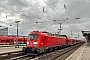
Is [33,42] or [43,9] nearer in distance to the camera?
[33,42]

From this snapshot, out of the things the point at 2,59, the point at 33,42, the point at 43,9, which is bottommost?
the point at 2,59

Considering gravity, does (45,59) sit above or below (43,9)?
below

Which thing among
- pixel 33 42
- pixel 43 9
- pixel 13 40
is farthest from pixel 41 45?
pixel 13 40

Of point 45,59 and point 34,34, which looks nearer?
point 45,59

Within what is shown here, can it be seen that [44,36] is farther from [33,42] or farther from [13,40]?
[13,40]

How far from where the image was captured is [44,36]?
80.0 feet

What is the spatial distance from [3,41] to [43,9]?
134ft

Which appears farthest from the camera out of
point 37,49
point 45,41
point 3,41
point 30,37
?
point 3,41

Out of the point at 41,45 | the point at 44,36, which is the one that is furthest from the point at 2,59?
the point at 44,36

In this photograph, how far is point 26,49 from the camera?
22.6 meters

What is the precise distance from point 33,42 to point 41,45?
4.02ft

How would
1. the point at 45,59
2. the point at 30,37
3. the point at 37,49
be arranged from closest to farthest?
the point at 45,59, the point at 37,49, the point at 30,37

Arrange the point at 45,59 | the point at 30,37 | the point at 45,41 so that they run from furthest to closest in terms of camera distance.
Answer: the point at 45,41 < the point at 30,37 < the point at 45,59

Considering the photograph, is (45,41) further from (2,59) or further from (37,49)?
(2,59)
